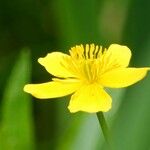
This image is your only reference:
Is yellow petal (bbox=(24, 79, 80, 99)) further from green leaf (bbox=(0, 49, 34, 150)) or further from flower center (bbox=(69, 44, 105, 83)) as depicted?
green leaf (bbox=(0, 49, 34, 150))

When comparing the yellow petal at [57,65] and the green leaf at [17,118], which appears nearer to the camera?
the yellow petal at [57,65]

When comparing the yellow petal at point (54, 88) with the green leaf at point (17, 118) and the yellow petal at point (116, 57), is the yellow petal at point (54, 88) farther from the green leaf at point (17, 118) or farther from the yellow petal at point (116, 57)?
the green leaf at point (17, 118)

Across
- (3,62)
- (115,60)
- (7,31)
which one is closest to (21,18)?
(7,31)

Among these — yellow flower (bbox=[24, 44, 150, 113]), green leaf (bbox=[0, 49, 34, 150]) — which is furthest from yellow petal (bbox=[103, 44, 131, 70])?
green leaf (bbox=[0, 49, 34, 150])

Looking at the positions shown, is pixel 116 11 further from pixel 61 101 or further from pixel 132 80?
pixel 132 80

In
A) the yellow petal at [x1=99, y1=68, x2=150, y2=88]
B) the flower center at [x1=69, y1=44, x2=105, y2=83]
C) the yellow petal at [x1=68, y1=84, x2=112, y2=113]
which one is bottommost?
the yellow petal at [x1=68, y1=84, x2=112, y2=113]

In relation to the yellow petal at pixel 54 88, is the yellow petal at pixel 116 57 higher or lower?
higher

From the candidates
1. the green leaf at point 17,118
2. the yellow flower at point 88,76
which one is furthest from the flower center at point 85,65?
the green leaf at point 17,118
